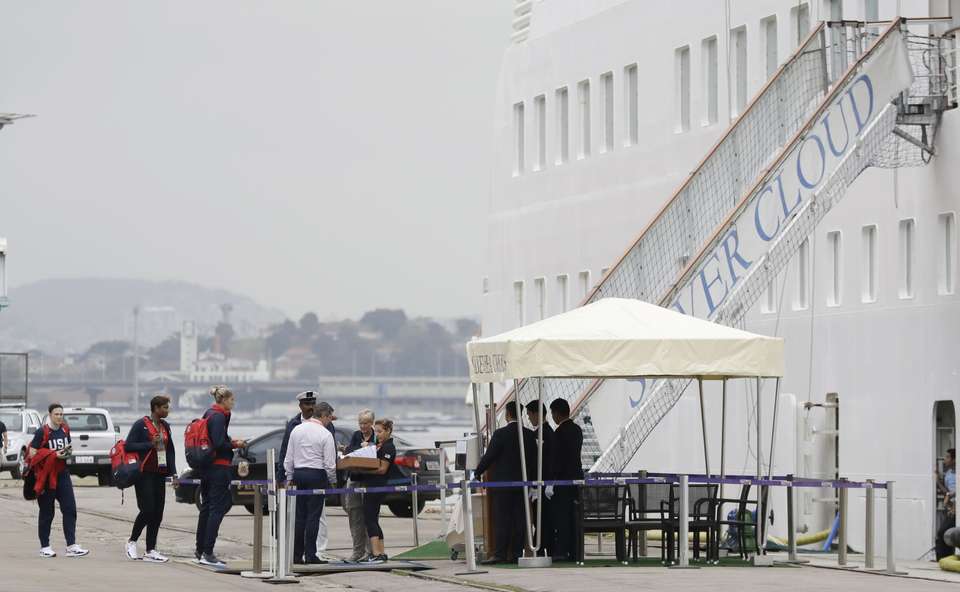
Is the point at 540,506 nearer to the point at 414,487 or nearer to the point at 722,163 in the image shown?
the point at 414,487

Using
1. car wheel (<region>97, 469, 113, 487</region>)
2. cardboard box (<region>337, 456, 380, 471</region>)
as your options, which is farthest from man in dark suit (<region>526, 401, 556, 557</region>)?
Answer: car wheel (<region>97, 469, 113, 487</region>)

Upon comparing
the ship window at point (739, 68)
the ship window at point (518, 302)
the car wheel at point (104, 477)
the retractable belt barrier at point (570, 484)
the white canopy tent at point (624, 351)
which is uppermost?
the ship window at point (739, 68)

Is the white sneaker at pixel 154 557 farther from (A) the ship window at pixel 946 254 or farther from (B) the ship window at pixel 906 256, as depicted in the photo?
(B) the ship window at pixel 906 256

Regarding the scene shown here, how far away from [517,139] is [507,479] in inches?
916

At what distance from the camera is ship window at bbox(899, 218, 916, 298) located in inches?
1127

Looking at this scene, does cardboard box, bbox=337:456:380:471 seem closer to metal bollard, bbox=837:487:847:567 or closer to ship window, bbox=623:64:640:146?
metal bollard, bbox=837:487:847:567

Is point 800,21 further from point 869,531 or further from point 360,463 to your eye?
point 360,463

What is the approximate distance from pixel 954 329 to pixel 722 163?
3.61 metres

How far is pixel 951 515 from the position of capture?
2666 centimetres

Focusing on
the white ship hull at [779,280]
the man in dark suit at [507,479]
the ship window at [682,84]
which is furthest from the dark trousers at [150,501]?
the ship window at [682,84]

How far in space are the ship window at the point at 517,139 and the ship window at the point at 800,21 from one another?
40.1ft

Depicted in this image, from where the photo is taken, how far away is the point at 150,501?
74.3ft

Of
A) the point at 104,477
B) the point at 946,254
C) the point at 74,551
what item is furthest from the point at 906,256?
the point at 104,477

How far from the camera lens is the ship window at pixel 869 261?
29.7 meters
